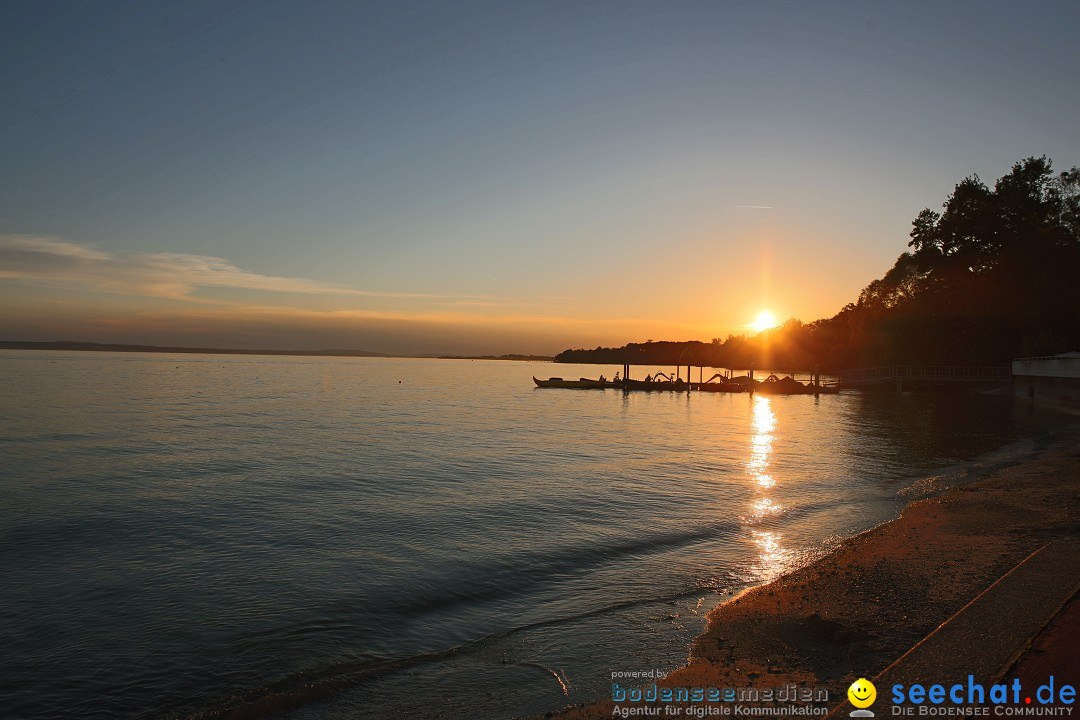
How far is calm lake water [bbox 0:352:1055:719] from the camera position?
7.23 meters

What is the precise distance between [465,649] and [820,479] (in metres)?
16.7

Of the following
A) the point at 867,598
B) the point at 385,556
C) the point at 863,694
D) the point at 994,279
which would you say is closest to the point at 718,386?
the point at 994,279

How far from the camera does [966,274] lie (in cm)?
6838

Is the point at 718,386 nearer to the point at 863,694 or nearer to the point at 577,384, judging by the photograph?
the point at 577,384

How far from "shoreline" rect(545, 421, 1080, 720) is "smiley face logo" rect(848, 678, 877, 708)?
0.49 m

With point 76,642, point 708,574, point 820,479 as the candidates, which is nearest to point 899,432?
point 820,479

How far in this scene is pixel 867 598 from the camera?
8.54 metres

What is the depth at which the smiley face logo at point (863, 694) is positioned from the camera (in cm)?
496

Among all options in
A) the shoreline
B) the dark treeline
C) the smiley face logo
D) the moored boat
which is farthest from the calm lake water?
the moored boat

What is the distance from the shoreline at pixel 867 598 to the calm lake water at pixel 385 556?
0.62m

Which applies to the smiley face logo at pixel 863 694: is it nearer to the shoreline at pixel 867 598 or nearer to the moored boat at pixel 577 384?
the shoreline at pixel 867 598

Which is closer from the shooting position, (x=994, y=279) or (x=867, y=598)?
(x=867, y=598)

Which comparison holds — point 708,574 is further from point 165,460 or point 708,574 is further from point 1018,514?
point 165,460

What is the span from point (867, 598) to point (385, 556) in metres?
8.11
